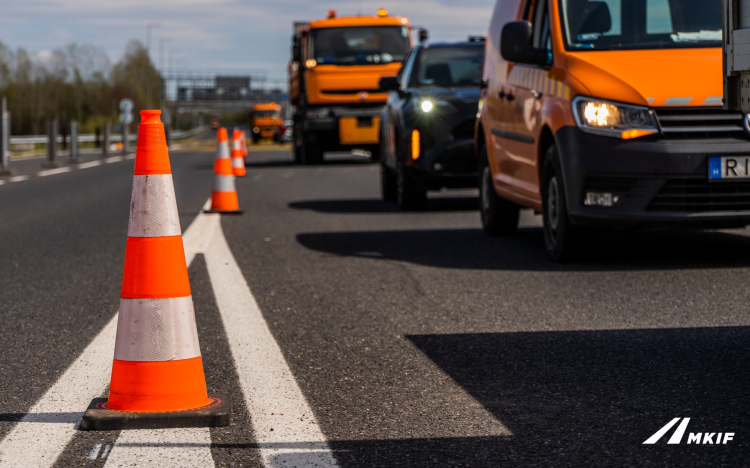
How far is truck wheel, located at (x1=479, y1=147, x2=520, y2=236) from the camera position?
29.7 ft

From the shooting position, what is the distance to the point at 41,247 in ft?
28.5

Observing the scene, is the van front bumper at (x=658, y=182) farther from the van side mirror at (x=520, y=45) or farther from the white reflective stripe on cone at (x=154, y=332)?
the white reflective stripe on cone at (x=154, y=332)

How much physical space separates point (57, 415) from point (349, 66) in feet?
63.8

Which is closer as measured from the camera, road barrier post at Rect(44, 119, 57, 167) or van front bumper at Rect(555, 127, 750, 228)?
van front bumper at Rect(555, 127, 750, 228)

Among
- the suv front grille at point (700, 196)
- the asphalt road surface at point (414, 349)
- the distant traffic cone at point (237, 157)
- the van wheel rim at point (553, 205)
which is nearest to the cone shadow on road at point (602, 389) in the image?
the asphalt road surface at point (414, 349)

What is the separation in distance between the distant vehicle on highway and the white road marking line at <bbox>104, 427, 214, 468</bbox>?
7975 mm

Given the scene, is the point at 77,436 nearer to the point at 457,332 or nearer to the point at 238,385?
the point at 238,385

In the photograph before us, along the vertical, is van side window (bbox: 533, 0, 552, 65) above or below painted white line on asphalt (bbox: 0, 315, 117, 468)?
above

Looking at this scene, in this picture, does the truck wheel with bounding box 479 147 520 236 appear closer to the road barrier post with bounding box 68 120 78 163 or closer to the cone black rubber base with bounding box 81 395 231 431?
the cone black rubber base with bounding box 81 395 231 431

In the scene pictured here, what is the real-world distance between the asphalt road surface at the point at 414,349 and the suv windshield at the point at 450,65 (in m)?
3.44

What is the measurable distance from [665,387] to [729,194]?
311cm

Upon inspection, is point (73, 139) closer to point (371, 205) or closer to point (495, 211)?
point (371, 205)

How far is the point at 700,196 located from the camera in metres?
6.58

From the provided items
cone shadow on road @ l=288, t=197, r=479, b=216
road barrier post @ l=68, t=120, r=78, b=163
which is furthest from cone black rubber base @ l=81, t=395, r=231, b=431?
road barrier post @ l=68, t=120, r=78, b=163
